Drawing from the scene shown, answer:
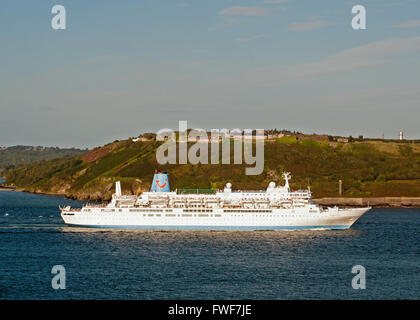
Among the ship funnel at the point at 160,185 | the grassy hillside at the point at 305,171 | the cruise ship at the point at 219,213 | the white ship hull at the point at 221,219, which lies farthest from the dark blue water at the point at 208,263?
the grassy hillside at the point at 305,171

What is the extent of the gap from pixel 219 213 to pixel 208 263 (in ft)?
73.7

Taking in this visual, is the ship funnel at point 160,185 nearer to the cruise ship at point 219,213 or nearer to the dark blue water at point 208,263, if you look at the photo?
the cruise ship at point 219,213

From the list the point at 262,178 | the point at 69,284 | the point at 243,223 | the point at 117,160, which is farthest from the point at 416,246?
the point at 117,160

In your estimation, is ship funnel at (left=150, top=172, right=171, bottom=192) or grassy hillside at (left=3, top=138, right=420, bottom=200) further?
grassy hillside at (left=3, top=138, right=420, bottom=200)

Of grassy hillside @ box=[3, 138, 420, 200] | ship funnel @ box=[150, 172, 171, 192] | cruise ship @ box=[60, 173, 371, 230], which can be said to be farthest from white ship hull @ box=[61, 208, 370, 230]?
grassy hillside @ box=[3, 138, 420, 200]

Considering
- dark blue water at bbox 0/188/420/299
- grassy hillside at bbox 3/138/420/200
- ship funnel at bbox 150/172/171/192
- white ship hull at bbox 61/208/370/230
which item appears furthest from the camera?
grassy hillside at bbox 3/138/420/200

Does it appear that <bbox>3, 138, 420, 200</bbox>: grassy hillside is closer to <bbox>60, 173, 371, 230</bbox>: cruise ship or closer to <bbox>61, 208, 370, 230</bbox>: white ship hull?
<bbox>60, 173, 371, 230</bbox>: cruise ship

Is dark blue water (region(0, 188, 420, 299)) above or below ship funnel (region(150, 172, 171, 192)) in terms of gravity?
below

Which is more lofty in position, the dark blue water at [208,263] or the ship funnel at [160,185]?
the ship funnel at [160,185]

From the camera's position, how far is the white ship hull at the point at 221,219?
70500 mm

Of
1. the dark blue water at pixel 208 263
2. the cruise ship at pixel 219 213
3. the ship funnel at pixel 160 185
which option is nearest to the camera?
the dark blue water at pixel 208 263

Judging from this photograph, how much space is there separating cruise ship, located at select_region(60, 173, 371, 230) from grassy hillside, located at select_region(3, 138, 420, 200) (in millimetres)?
53507

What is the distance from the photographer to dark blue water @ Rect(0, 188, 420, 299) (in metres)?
39.2
